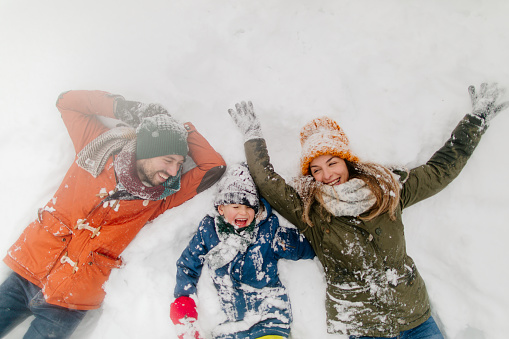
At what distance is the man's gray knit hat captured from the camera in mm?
2678

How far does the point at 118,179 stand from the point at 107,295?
1246 mm

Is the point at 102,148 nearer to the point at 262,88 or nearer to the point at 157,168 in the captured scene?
the point at 157,168

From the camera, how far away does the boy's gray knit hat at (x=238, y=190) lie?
2730 millimetres

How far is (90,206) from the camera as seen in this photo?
2809 millimetres

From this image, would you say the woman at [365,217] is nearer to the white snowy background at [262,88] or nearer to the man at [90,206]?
the white snowy background at [262,88]

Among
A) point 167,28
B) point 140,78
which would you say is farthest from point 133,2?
A: point 140,78

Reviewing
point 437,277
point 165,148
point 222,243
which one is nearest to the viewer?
point 165,148

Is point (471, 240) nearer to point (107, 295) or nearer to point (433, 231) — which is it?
point (433, 231)

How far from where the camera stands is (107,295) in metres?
3.13

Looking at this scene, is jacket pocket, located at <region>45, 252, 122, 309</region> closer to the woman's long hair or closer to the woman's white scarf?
the woman's long hair

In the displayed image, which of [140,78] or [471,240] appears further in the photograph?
[140,78]

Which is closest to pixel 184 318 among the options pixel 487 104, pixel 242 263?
pixel 242 263

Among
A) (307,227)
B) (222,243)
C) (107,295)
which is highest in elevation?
(307,227)

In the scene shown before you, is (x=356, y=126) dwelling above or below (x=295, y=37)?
below
